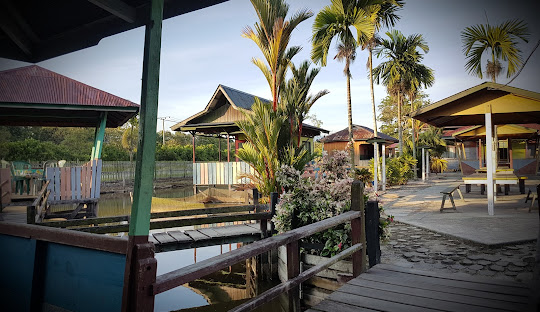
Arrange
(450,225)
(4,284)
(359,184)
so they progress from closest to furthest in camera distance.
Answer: (4,284)
(359,184)
(450,225)

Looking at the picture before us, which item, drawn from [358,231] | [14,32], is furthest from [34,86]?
[358,231]

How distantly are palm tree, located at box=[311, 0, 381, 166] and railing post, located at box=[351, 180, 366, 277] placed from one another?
11455 mm

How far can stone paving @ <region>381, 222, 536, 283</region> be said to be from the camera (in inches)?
174

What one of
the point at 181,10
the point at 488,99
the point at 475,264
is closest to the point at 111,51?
the point at 181,10

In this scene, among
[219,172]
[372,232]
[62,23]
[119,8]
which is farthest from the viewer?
[219,172]

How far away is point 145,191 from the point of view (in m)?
1.88

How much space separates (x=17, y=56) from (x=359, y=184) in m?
3.48

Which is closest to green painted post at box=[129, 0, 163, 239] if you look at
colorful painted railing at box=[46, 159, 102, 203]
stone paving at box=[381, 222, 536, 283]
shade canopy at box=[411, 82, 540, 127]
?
stone paving at box=[381, 222, 536, 283]

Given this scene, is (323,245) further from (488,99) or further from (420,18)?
(488,99)

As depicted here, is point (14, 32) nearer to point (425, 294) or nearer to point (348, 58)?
point (425, 294)

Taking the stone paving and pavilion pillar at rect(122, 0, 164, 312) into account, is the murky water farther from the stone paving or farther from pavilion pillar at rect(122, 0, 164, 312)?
pavilion pillar at rect(122, 0, 164, 312)

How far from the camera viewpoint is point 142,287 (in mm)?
1767

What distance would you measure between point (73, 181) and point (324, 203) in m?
4.76

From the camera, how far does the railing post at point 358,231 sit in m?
3.74
